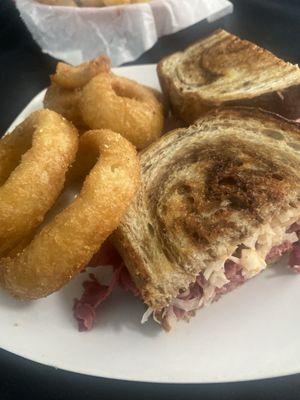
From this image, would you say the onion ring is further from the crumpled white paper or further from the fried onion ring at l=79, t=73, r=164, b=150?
the crumpled white paper

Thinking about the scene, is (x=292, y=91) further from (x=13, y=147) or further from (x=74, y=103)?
(x=13, y=147)

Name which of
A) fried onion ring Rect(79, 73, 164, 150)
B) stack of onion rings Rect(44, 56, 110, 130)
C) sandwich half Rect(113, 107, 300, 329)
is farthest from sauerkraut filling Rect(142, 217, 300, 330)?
stack of onion rings Rect(44, 56, 110, 130)

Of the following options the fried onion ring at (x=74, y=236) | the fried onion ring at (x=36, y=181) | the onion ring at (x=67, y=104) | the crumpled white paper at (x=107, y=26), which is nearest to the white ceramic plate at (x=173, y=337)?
the fried onion ring at (x=74, y=236)

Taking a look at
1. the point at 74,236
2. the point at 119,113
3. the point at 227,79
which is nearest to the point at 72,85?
the point at 119,113

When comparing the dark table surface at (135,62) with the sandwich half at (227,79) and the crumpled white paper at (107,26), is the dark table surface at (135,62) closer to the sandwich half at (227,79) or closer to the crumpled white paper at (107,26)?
the crumpled white paper at (107,26)

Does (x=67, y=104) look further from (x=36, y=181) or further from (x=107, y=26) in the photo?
(x=107, y=26)

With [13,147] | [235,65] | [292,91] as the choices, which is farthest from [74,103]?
[292,91]
